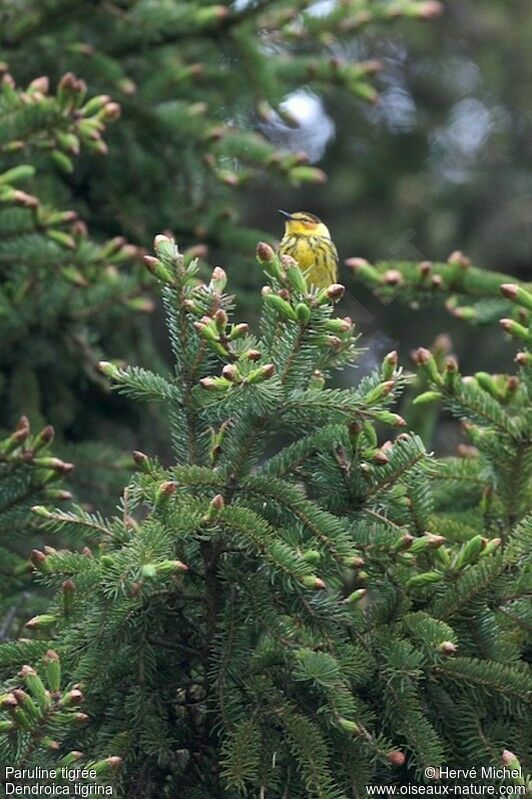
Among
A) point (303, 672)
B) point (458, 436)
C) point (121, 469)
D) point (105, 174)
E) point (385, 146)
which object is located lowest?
point (458, 436)

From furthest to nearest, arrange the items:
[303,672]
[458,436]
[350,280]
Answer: [350,280] < [458,436] < [303,672]

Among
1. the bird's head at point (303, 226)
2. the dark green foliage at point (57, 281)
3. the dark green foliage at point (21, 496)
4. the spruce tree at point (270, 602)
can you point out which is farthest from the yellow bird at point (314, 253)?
the spruce tree at point (270, 602)

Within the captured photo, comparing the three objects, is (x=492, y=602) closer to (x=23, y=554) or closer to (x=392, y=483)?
(x=392, y=483)

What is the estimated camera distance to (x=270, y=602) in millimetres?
2484

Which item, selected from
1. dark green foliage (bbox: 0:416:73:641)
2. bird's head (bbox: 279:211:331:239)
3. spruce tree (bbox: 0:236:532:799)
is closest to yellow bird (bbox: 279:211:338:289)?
bird's head (bbox: 279:211:331:239)

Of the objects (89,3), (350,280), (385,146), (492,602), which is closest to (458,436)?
(350,280)

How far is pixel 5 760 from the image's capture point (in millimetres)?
2383

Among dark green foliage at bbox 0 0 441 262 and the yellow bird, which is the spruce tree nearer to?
the yellow bird

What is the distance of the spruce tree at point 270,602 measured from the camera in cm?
240

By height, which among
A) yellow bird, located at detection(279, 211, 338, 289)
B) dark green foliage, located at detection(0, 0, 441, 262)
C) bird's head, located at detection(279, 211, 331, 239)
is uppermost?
dark green foliage, located at detection(0, 0, 441, 262)

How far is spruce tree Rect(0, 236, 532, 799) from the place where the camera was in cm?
240

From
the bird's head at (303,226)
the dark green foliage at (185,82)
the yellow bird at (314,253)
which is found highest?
the dark green foliage at (185,82)

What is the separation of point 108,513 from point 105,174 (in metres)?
1.51

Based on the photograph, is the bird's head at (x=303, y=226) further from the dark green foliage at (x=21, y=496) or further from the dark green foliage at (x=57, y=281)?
the dark green foliage at (x=21, y=496)
